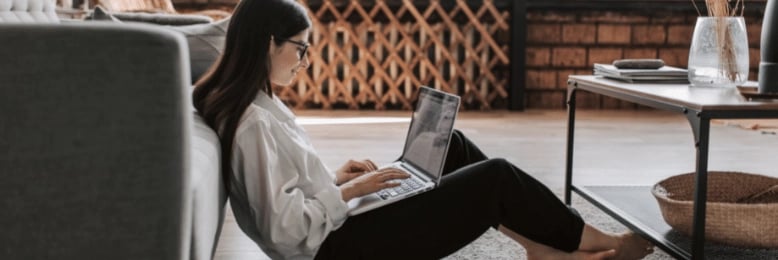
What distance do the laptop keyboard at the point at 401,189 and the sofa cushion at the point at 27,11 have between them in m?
0.66

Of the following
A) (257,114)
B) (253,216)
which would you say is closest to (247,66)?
(257,114)

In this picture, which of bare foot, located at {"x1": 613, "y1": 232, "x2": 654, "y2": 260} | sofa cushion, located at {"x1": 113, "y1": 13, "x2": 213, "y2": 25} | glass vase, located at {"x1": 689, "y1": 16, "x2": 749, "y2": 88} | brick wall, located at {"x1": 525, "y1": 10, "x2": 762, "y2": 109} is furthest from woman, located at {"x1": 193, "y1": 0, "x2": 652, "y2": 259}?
brick wall, located at {"x1": 525, "y1": 10, "x2": 762, "y2": 109}

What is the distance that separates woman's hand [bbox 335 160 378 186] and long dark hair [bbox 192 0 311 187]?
0.80 ft

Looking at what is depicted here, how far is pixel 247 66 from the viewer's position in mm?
959

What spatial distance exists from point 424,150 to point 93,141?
0.57 meters

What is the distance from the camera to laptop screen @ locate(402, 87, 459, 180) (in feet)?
3.45

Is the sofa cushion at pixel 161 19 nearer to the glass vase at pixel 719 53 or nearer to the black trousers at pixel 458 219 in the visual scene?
the black trousers at pixel 458 219

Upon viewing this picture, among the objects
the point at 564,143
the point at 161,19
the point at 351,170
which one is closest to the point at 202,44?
the point at 161,19

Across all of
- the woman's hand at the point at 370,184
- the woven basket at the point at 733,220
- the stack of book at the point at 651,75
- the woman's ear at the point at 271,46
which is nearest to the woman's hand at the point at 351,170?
the woman's hand at the point at 370,184

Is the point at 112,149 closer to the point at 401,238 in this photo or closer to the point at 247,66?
the point at 247,66

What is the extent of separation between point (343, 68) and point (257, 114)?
3376mm

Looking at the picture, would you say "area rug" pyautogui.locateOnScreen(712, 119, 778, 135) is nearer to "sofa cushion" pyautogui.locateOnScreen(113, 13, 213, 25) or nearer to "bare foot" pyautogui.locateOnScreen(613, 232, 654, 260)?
"bare foot" pyautogui.locateOnScreen(613, 232, 654, 260)

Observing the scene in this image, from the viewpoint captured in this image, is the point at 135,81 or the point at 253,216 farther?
the point at 253,216

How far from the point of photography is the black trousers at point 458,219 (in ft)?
3.34
